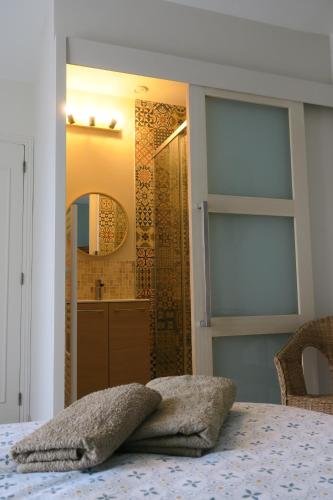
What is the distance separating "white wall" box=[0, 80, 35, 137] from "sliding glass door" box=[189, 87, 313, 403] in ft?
4.99

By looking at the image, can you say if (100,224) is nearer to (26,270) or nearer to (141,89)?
(26,270)

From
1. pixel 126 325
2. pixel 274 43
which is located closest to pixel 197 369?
pixel 126 325

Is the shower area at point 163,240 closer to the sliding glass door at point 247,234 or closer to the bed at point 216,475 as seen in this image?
the sliding glass door at point 247,234

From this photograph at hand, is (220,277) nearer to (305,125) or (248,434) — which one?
(305,125)

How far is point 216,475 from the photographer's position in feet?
2.67

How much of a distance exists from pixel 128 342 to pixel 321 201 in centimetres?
163

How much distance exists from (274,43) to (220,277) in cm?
155

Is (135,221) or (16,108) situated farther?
(135,221)

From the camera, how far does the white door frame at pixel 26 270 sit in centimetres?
332

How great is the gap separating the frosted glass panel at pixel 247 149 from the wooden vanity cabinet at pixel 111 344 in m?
1.14

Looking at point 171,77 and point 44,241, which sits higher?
point 171,77

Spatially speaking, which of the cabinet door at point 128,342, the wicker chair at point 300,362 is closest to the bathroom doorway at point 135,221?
the cabinet door at point 128,342

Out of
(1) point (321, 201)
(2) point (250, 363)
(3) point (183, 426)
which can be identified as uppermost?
(1) point (321, 201)

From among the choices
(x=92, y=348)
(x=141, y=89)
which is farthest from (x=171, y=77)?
(x=92, y=348)
